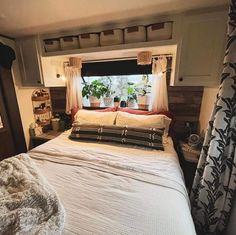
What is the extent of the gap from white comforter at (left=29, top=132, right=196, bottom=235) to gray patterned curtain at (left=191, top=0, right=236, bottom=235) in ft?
0.90

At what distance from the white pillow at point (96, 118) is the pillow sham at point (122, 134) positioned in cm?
12

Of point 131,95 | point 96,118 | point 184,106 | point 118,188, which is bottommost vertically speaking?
point 118,188

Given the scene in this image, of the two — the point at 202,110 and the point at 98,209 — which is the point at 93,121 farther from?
the point at 202,110

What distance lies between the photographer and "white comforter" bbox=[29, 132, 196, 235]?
0.82m

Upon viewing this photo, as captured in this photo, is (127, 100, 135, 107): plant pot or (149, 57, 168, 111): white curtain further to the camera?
(127, 100, 135, 107): plant pot

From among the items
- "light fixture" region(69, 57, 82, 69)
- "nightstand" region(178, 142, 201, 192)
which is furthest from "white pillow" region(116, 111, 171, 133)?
"light fixture" region(69, 57, 82, 69)

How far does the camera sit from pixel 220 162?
3.94 ft

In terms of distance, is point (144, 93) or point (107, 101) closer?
point (144, 93)

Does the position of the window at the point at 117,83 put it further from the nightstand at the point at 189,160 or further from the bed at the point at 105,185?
the nightstand at the point at 189,160

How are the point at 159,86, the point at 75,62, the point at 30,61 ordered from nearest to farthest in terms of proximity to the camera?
the point at 159,86 → the point at 30,61 → the point at 75,62

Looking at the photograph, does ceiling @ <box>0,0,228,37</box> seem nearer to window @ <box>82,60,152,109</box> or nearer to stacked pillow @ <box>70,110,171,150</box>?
window @ <box>82,60,152,109</box>

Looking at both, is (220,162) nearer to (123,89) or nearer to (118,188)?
(118,188)

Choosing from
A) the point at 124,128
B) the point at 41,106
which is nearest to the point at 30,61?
the point at 41,106

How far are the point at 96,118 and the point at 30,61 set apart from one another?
1.27 metres
